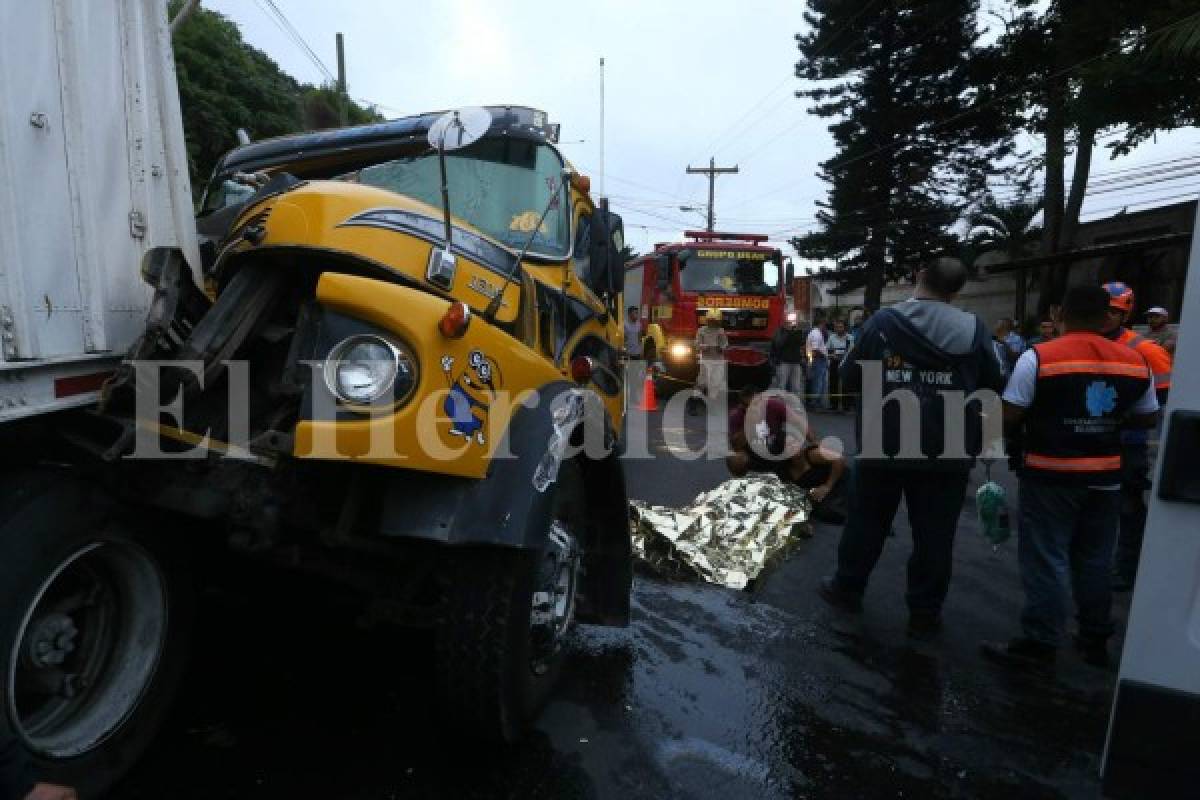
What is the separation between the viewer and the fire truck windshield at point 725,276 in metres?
14.5

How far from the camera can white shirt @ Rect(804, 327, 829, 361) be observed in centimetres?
1429

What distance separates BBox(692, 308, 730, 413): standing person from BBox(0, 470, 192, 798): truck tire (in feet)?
33.6

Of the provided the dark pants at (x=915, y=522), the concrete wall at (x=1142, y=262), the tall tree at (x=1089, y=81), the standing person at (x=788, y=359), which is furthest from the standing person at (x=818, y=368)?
the dark pants at (x=915, y=522)

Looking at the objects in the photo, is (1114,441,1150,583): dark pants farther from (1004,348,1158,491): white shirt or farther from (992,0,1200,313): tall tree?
(992,0,1200,313): tall tree

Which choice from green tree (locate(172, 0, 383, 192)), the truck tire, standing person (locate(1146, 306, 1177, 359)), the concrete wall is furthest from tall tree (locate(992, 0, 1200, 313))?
green tree (locate(172, 0, 383, 192))

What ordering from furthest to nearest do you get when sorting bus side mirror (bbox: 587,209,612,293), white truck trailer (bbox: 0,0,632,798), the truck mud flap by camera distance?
bus side mirror (bbox: 587,209,612,293)
the truck mud flap
white truck trailer (bbox: 0,0,632,798)

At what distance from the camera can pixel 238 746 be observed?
8.49ft

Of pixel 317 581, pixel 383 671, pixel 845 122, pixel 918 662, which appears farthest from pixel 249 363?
pixel 845 122

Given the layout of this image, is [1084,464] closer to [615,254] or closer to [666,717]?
[666,717]

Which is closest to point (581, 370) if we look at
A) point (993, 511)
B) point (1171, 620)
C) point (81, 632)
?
point (81, 632)

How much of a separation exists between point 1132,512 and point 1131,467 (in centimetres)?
48

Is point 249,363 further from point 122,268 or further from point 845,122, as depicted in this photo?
point 845,122

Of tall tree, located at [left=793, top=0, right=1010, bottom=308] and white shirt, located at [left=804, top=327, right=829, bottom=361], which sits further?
tall tree, located at [left=793, top=0, right=1010, bottom=308]

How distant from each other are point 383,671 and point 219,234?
82.9 inches
